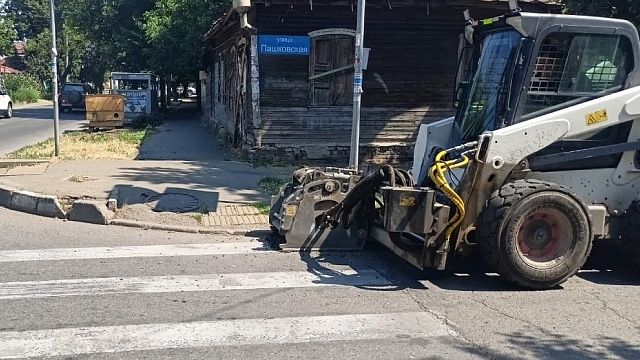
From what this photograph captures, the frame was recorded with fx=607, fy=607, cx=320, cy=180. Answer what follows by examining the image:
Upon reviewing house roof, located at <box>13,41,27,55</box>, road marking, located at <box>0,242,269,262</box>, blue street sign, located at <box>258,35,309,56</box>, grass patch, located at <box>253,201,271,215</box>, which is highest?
house roof, located at <box>13,41,27,55</box>

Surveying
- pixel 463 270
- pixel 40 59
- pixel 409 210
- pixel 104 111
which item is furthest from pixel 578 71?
pixel 40 59

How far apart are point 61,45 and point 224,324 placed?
65.1 m

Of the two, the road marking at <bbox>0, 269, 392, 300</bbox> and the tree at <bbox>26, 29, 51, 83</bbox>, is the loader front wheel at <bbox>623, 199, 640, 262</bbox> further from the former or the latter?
the tree at <bbox>26, 29, 51, 83</bbox>

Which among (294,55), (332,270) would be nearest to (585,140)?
(332,270)

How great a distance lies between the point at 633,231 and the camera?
6.01m

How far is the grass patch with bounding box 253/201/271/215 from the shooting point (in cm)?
900

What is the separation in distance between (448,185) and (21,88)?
56.6 metres

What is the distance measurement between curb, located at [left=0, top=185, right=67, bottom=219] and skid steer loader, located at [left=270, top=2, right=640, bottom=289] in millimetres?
4560

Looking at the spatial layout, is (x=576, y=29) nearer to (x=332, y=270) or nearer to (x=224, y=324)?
(x=332, y=270)

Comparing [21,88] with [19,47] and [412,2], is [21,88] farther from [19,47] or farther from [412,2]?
[412,2]

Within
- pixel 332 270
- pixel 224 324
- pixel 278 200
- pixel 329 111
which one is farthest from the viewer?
pixel 329 111

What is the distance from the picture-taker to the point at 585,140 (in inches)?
238

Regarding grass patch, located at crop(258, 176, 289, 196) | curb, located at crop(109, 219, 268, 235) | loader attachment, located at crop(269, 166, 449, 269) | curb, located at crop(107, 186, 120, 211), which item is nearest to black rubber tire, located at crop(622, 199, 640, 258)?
loader attachment, located at crop(269, 166, 449, 269)

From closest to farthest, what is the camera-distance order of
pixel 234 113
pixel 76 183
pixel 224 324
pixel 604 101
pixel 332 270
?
1. pixel 224 324
2. pixel 604 101
3. pixel 332 270
4. pixel 76 183
5. pixel 234 113
